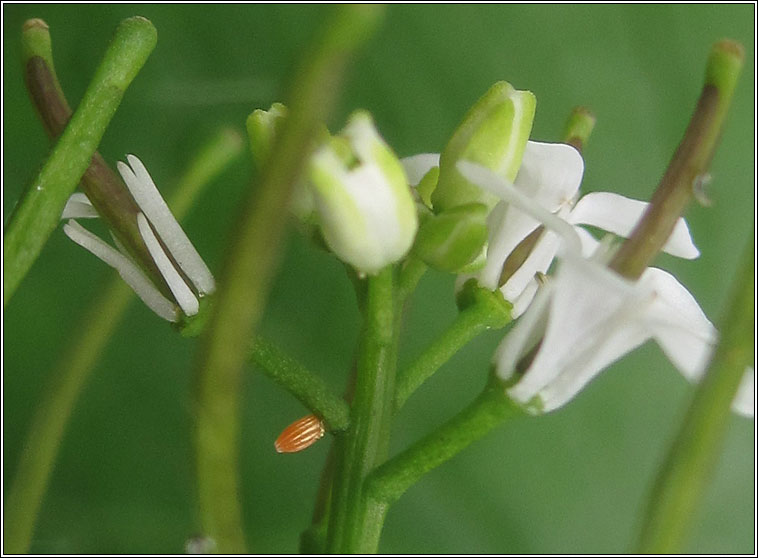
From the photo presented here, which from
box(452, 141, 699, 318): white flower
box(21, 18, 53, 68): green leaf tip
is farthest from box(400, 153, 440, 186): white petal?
box(21, 18, 53, 68): green leaf tip

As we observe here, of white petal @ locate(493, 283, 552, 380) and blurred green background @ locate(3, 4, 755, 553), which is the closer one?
white petal @ locate(493, 283, 552, 380)

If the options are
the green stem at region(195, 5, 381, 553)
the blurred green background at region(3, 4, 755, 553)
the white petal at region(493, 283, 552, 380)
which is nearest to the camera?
the green stem at region(195, 5, 381, 553)

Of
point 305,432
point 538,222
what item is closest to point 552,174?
point 538,222

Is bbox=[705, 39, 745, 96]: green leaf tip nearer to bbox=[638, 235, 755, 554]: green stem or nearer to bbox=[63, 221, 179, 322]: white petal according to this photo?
bbox=[638, 235, 755, 554]: green stem

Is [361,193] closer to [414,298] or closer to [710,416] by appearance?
[710,416]

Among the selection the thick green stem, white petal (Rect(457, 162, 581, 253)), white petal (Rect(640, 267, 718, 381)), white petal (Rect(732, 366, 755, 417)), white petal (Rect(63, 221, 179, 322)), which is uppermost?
the thick green stem

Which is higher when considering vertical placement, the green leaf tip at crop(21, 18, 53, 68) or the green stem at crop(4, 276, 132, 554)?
the green leaf tip at crop(21, 18, 53, 68)

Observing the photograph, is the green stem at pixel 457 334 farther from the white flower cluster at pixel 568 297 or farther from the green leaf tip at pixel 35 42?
the green leaf tip at pixel 35 42
